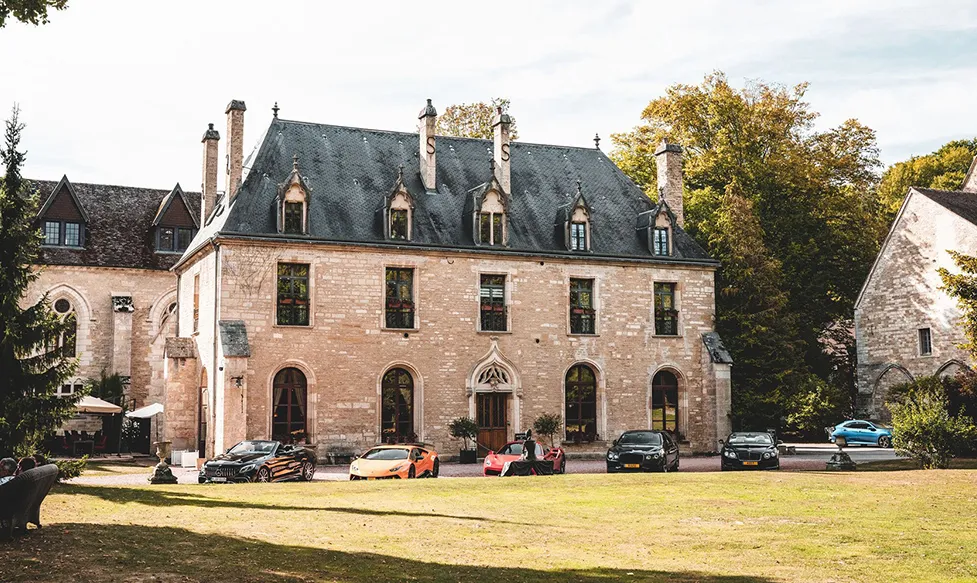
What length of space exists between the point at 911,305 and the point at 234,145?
26868 millimetres

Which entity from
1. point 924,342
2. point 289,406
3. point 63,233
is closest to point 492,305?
point 289,406

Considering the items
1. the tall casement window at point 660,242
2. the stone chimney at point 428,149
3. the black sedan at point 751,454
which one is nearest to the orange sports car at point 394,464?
the black sedan at point 751,454

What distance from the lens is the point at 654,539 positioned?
13625mm

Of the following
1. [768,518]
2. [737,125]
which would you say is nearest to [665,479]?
[768,518]

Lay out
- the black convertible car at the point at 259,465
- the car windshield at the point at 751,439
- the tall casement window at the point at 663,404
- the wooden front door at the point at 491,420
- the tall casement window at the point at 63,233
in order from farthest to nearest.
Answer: the tall casement window at the point at 63,233
the tall casement window at the point at 663,404
the wooden front door at the point at 491,420
the car windshield at the point at 751,439
the black convertible car at the point at 259,465

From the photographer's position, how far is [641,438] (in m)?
29.5

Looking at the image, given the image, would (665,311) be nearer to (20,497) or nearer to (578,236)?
(578,236)

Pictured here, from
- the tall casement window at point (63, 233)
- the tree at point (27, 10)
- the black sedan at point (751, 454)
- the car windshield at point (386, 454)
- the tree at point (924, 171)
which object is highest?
the tree at point (924, 171)

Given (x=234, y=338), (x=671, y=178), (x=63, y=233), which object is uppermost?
(x=671, y=178)

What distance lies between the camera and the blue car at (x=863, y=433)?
130ft

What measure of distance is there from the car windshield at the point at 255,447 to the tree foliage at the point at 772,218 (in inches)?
804

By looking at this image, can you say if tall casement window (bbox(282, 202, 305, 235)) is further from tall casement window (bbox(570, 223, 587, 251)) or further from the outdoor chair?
the outdoor chair

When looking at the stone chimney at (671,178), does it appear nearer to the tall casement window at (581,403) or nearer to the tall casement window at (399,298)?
the tall casement window at (581,403)

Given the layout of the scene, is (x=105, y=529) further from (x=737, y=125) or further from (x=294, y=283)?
(x=737, y=125)
